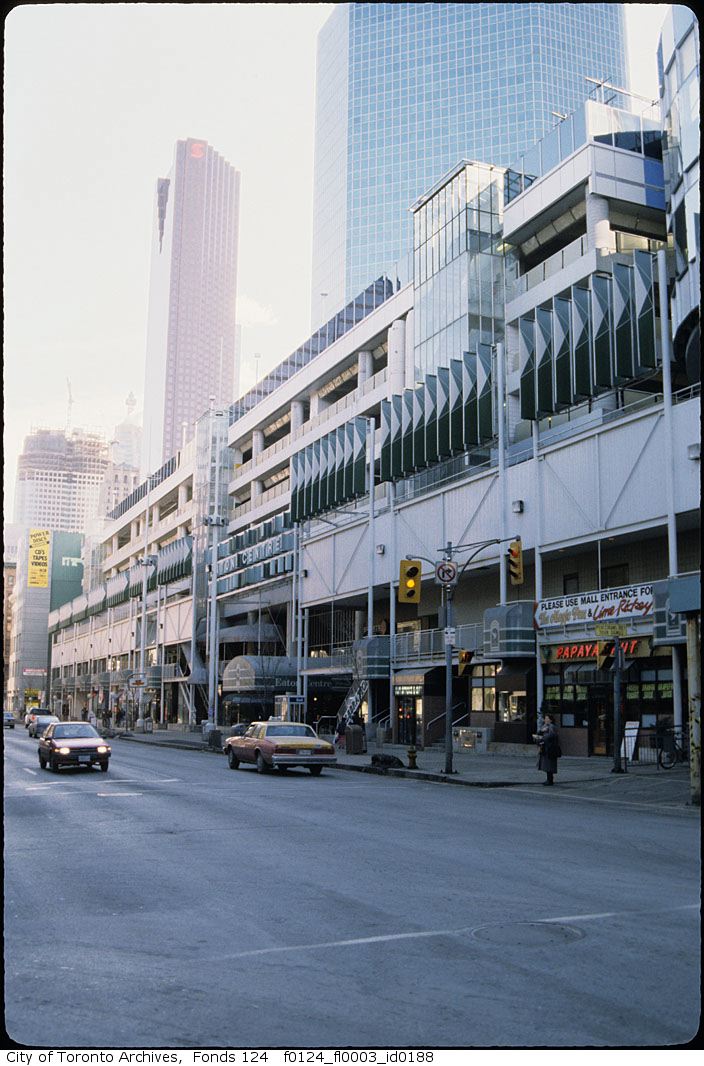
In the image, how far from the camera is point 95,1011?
5566 mm

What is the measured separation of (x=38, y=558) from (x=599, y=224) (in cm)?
12714

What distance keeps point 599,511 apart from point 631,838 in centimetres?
2045

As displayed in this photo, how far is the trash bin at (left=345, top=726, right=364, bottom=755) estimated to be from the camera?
3691cm

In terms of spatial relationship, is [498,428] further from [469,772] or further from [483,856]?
[483,856]

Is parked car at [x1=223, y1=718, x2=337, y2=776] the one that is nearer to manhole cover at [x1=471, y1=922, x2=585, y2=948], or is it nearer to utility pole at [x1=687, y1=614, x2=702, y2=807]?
utility pole at [x1=687, y1=614, x2=702, y2=807]

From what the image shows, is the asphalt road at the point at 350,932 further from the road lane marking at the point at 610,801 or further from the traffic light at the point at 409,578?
the traffic light at the point at 409,578

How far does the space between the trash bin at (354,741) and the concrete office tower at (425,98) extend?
365 ft

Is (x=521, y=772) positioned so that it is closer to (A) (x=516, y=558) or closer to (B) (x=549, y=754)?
(B) (x=549, y=754)

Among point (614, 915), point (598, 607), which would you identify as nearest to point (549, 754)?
point (598, 607)

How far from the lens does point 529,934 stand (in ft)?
24.6

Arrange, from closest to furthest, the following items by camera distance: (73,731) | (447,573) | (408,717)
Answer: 1. (447,573)
2. (73,731)
3. (408,717)

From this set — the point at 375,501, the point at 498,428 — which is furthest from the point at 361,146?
the point at 498,428

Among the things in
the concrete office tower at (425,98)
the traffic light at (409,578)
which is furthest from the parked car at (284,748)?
the concrete office tower at (425,98)

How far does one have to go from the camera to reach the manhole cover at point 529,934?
726 cm
